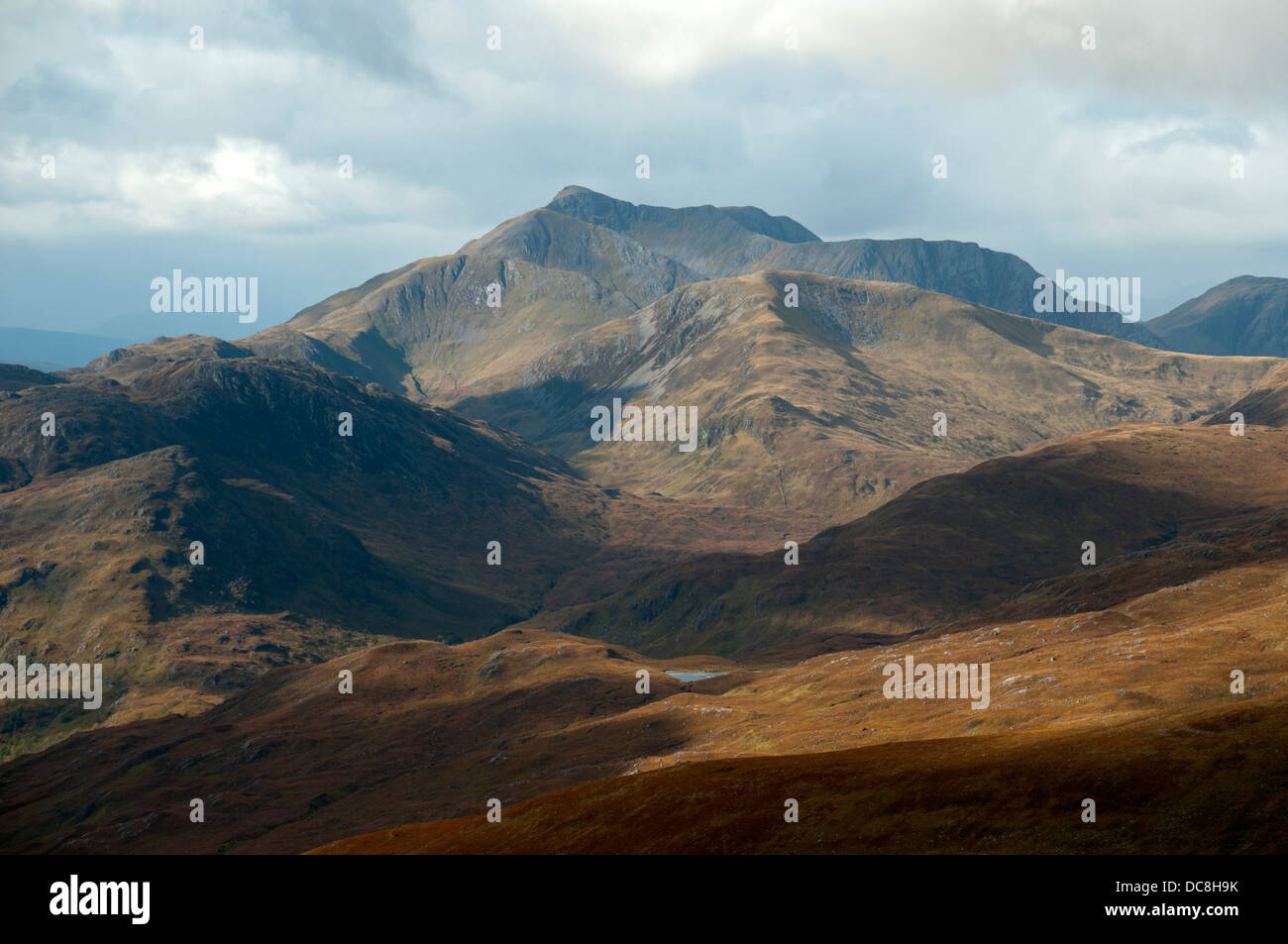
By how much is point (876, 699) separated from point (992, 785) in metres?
91.0

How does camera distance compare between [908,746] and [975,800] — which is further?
[908,746]

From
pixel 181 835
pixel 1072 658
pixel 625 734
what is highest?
pixel 1072 658

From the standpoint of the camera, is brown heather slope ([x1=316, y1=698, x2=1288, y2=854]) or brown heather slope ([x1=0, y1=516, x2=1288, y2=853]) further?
brown heather slope ([x1=0, y1=516, x2=1288, y2=853])

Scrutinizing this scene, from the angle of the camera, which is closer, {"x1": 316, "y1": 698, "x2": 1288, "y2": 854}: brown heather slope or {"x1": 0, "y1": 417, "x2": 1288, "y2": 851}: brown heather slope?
{"x1": 316, "y1": 698, "x2": 1288, "y2": 854}: brown heather slope

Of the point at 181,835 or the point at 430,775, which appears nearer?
the point at 181,835

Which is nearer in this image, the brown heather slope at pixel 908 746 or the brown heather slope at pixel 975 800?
the brown heather slope at pixel 975 800

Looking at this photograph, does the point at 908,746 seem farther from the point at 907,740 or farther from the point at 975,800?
the point at 907,740

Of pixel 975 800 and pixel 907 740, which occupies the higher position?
pixel 975 800

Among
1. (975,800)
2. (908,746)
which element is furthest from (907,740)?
(975,800)

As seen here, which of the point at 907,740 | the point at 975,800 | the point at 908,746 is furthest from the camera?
the point at 907,740
